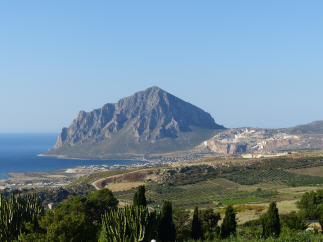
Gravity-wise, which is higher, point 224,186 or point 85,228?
point 85,228

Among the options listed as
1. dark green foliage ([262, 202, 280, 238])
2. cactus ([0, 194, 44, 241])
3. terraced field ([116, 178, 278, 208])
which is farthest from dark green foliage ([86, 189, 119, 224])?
terraced field ([116, 178, 278, 208])

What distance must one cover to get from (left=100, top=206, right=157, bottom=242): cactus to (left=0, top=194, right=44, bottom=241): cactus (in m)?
5.86

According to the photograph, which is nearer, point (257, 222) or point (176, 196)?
point (257, 222)

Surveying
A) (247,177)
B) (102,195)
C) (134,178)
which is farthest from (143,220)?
(134,178)

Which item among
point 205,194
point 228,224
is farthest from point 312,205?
point 205,194

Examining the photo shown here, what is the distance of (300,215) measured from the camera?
4231 cm

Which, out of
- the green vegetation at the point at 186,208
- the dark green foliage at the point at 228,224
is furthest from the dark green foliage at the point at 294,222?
the dark green foliage at the point at 228,224

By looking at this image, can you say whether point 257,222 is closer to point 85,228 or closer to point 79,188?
point 85,228

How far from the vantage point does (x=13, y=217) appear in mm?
23844

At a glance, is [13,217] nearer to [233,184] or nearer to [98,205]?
[98,205]

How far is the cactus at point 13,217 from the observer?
76.3 feet

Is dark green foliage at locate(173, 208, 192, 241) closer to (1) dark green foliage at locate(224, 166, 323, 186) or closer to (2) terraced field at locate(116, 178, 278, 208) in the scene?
(2) terraced field at locate(116, 178, 278, 208)

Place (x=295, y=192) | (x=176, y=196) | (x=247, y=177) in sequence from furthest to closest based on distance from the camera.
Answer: (x=247, y=177)
(x=176, y=196)
(x=295, y=192)

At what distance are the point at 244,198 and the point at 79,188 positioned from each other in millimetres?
43160
